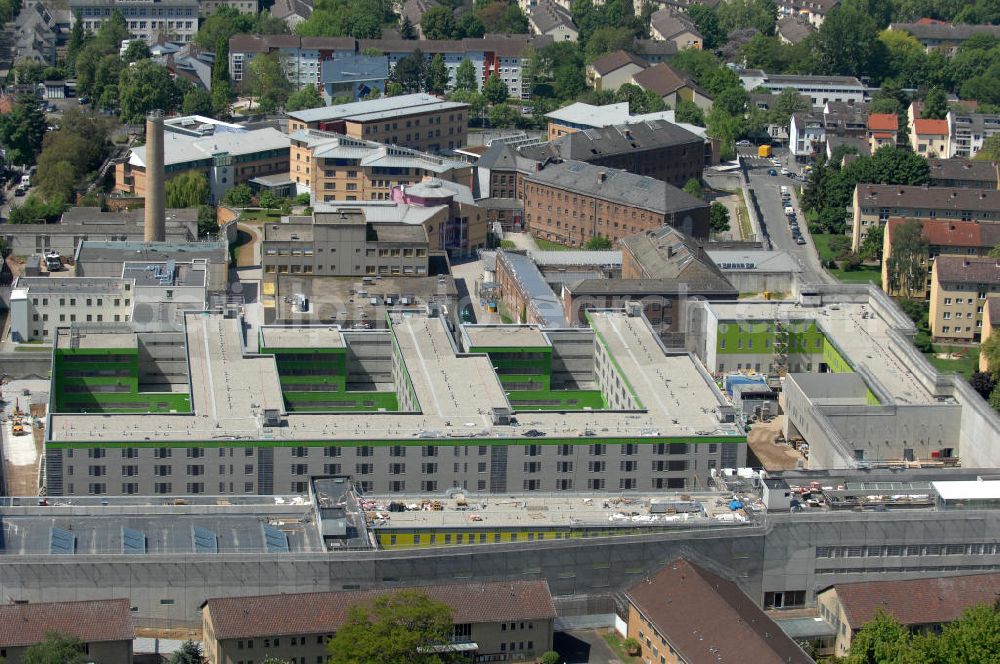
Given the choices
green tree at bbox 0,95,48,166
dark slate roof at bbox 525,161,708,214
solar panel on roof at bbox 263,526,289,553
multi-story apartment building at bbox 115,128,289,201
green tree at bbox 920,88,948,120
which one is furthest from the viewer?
green tree at bbox 920,88,948,120

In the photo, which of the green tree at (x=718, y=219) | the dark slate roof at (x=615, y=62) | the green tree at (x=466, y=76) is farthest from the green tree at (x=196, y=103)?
the green tree at (x=718, y=219)

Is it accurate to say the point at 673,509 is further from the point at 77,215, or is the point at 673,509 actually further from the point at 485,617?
the point at 77,215

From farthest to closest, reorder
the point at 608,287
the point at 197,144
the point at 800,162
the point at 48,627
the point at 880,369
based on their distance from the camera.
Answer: the point at 800,162 → the point at 197,144 → the point at 608,287 → the point at 880,369 → the point at 48,627

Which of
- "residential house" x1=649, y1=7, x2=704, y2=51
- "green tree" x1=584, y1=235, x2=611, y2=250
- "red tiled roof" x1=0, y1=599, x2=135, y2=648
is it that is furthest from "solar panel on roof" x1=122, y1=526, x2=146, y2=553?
"residential house" x1=649, y1=7, x2=704, y2=51

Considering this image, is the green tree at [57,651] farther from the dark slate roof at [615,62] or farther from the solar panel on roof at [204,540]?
the dark slate roof at [615,62]

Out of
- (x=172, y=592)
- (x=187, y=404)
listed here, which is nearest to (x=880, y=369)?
(x=187, y=404)

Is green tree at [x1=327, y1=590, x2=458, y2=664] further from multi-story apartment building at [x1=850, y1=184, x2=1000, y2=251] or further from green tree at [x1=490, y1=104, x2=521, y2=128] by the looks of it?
green tree at [x1=490, y1=104, x2=521, y2=128]
